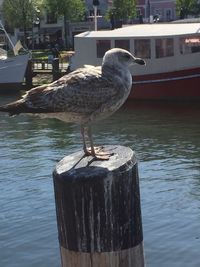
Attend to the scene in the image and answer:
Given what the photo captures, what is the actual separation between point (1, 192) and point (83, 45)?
14987 mm

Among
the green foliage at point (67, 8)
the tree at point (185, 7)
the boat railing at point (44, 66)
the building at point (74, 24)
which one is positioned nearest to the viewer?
the boat railing at point (44, 66)

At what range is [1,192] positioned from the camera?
12219 millimetres

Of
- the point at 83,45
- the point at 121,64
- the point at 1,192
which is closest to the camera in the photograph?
the point at 121,64

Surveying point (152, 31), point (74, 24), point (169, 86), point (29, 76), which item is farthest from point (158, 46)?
point (74, 24)

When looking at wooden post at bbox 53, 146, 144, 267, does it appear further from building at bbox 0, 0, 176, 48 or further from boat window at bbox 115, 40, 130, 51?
building at bbox 0, 0, 176, 48

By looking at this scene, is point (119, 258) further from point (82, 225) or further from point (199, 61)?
point (199, 61)

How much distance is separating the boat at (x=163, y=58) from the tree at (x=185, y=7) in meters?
33.4

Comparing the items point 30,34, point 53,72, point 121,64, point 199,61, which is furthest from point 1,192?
point 30,34

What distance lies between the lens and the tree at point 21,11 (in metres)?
53.7

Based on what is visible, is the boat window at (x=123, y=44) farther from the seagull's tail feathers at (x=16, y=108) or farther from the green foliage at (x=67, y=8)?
the green foliage at (x=67, y=8)

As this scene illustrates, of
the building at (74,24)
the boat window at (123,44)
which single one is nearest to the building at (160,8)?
the building at (74,24)

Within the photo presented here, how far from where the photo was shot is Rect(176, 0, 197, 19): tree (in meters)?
58.6

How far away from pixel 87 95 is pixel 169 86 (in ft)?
68.9

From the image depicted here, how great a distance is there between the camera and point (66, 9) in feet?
183
